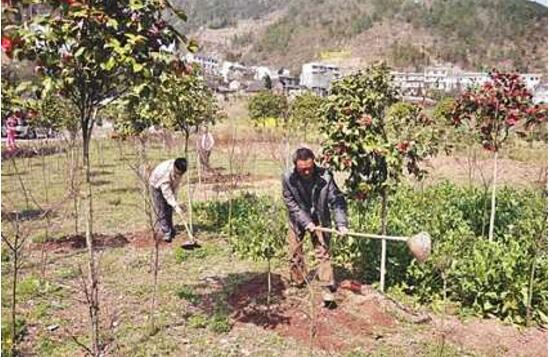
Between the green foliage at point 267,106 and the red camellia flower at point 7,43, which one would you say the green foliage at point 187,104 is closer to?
the red camellia flower at point 7,43

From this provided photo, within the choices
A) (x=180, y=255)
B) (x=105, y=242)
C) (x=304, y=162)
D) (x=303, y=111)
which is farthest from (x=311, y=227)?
(x=303, y=111)

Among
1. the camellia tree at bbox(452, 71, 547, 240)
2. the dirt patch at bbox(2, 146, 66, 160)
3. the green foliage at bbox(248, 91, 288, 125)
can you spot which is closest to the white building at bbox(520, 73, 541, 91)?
the camellia tree at bbox(452, 71, 547, 240)

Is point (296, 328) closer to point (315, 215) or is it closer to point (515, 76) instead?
point (315, 215)

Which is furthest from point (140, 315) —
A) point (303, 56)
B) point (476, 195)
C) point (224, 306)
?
point (303, 56)

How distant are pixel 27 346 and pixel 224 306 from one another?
181cm

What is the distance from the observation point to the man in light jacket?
25.3ft

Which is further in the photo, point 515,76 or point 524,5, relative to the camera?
point 524,5

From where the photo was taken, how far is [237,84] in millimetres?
94938

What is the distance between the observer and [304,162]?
5590 millimetres

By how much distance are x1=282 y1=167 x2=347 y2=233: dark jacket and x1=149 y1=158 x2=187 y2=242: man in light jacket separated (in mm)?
1915

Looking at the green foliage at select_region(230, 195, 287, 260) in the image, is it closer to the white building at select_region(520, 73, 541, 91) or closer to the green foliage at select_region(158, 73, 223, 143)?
the green foliage at select_region(158, 73, 223, 143)

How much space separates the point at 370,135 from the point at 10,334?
12.0 ft

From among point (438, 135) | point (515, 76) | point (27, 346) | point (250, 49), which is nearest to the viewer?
point (27, 346)

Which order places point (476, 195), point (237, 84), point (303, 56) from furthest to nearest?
point (303, 56) → point (237, 84) → point (476, 195)
